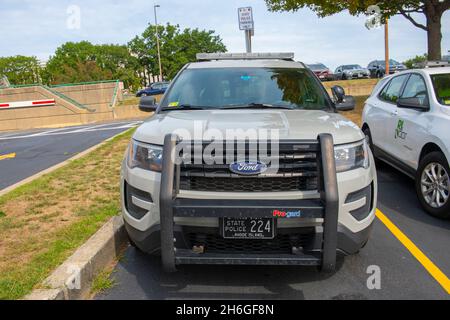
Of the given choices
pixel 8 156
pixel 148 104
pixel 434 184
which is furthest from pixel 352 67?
pixel 148 104

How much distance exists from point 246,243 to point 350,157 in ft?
3.25

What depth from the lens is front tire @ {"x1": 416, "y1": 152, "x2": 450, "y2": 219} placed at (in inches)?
173

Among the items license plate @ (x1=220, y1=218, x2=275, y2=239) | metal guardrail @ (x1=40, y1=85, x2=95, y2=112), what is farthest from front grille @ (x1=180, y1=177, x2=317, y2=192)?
metal guardrail @ (x1=40, y1=85, x2=95, y2=112)

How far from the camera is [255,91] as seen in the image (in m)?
4.10

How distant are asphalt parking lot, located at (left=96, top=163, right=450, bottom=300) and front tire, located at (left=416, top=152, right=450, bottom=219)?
19.5 inches

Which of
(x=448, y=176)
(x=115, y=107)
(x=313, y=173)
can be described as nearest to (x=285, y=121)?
(x=313, y=173)

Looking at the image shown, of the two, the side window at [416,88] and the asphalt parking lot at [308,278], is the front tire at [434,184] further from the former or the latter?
the side window at [416,88]

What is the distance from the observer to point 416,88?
5508mm

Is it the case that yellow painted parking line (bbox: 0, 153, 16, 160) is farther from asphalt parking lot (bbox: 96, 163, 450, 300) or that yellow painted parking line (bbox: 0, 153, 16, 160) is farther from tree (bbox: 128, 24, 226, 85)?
tree (bbox: 128, 24, 226, 85)

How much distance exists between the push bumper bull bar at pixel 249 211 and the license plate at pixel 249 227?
9 centimetres

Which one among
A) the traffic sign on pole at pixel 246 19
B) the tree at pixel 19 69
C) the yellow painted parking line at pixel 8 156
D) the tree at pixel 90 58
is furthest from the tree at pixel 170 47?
the yellow painted parking line at pixel 8 156

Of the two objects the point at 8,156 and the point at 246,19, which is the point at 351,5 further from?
the point at 8,156
